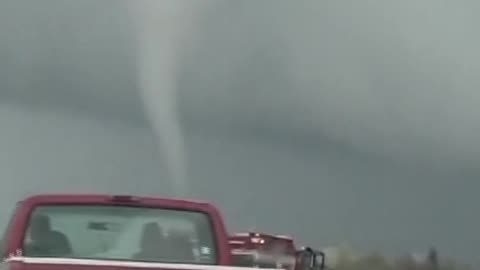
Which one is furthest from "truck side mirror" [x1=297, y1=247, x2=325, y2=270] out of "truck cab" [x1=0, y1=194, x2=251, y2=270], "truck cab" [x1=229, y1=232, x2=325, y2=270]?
"truck cab" [x1=0, y1=194, x2=251, y2=270]

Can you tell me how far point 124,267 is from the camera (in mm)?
10891

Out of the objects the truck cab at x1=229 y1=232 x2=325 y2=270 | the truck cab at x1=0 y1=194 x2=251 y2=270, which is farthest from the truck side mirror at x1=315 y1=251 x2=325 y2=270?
the truck cab at x1=0 y1=194 x2=251 y2=270

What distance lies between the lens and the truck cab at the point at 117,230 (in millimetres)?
12773

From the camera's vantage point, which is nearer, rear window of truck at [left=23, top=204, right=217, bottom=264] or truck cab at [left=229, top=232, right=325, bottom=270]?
rear window of truck at [left=23, top=204, right=217, bottom=264]

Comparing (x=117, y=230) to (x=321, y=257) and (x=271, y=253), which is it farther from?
(x=271, y=253)

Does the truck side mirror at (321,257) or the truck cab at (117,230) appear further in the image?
the truck side mirror at (321,257)

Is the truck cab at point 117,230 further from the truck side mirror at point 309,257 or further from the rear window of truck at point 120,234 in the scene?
the truck side mirror at point 309,257

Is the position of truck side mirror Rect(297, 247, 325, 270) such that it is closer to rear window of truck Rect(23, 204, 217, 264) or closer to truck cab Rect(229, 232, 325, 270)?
truck cab Rect(229, 232, 325, 270)

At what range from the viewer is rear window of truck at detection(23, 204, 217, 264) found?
502 inches

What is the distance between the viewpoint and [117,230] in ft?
42.4

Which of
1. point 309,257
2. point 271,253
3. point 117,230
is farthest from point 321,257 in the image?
point 117,230

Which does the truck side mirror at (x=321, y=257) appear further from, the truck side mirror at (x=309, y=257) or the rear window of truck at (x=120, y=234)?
the rear window of truck at (x=120, y=234)

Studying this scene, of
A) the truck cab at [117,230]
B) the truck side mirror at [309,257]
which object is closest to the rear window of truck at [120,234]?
the truck cab at [117,230]

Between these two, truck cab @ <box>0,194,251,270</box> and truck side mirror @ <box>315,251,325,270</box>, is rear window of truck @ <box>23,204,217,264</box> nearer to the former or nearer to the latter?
truck cab @ <box>0,194,251,270</box>
